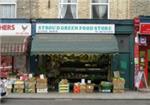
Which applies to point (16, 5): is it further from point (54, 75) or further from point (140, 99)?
point (140, 99)

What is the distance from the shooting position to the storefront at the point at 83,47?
84.6ft

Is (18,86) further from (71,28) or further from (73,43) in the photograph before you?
(71,28)

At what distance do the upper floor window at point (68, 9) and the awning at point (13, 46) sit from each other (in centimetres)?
260

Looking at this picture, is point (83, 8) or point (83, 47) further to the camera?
point (83, 8)

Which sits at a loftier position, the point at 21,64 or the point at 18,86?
the point at 21,64

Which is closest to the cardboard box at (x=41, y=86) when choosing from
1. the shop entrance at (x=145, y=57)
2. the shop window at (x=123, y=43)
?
the shop window at (x=123, y=43)

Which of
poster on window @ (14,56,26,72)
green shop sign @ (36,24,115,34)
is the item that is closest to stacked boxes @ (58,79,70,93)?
poster on window @ (14,56,26,72)

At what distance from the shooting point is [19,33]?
2655 centimetres

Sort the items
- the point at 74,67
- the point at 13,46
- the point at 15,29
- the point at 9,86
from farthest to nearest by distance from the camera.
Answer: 1. the point at 74,67
2. the point at 15,29
3. the point at 13,46
4. the point at 9,86

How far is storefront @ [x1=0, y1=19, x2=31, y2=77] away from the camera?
2581 centimetres

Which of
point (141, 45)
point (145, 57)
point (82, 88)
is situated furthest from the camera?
point (145, 57)

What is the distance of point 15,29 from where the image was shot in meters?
26.6

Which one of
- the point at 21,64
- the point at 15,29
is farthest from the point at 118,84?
the point at 15,29

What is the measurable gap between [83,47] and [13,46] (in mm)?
3654
